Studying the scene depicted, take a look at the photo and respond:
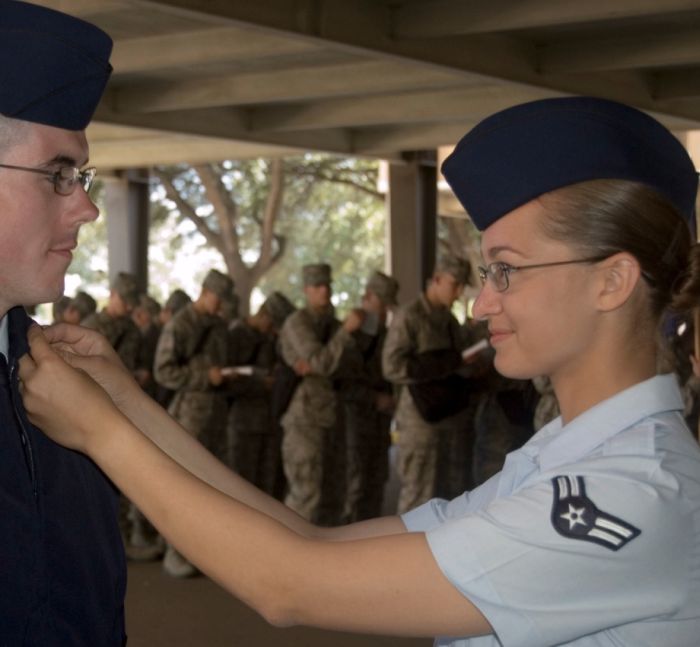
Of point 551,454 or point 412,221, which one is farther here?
point 412,221

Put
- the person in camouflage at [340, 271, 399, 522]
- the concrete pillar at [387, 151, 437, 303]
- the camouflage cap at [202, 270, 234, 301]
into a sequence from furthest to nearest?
1. the concrete pillar at [387, 151, 437, 303]
2. the person in camouflage at [340, 271, 399, 522]
3. the camouflage cap at [202, 270, 234, 301]

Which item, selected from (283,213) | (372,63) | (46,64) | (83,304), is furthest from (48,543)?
(283,213)

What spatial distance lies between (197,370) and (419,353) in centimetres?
144

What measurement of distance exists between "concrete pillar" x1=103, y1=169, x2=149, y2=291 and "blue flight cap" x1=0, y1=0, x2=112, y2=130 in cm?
1426

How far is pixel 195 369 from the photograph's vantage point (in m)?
9.14

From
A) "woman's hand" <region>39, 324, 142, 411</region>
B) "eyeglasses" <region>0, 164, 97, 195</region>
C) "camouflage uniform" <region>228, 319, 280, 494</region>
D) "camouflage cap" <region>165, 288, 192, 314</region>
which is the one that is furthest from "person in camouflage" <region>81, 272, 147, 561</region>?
"eyeglasses" <region>0, 164, 97, 195</region>

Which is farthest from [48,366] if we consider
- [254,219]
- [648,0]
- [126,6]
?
[254,219]

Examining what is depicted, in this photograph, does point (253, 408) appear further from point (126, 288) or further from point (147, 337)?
point (126, 288)

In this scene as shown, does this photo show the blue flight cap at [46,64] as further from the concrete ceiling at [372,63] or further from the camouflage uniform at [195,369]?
the camouflage uniform at [195,369]

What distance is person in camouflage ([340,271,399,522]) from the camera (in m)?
9.96

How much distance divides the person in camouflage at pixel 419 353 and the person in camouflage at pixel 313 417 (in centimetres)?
46

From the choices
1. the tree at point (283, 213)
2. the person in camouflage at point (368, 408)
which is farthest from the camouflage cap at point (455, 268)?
the tree at point (283, 213)

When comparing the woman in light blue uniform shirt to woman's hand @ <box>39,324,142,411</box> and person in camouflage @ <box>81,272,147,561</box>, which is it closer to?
woman's hand @ <box>39,324,142,411</box>

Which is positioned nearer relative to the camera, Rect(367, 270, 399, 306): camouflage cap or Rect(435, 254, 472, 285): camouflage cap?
Rect(435, 254, 472, 285): camouflage cap
